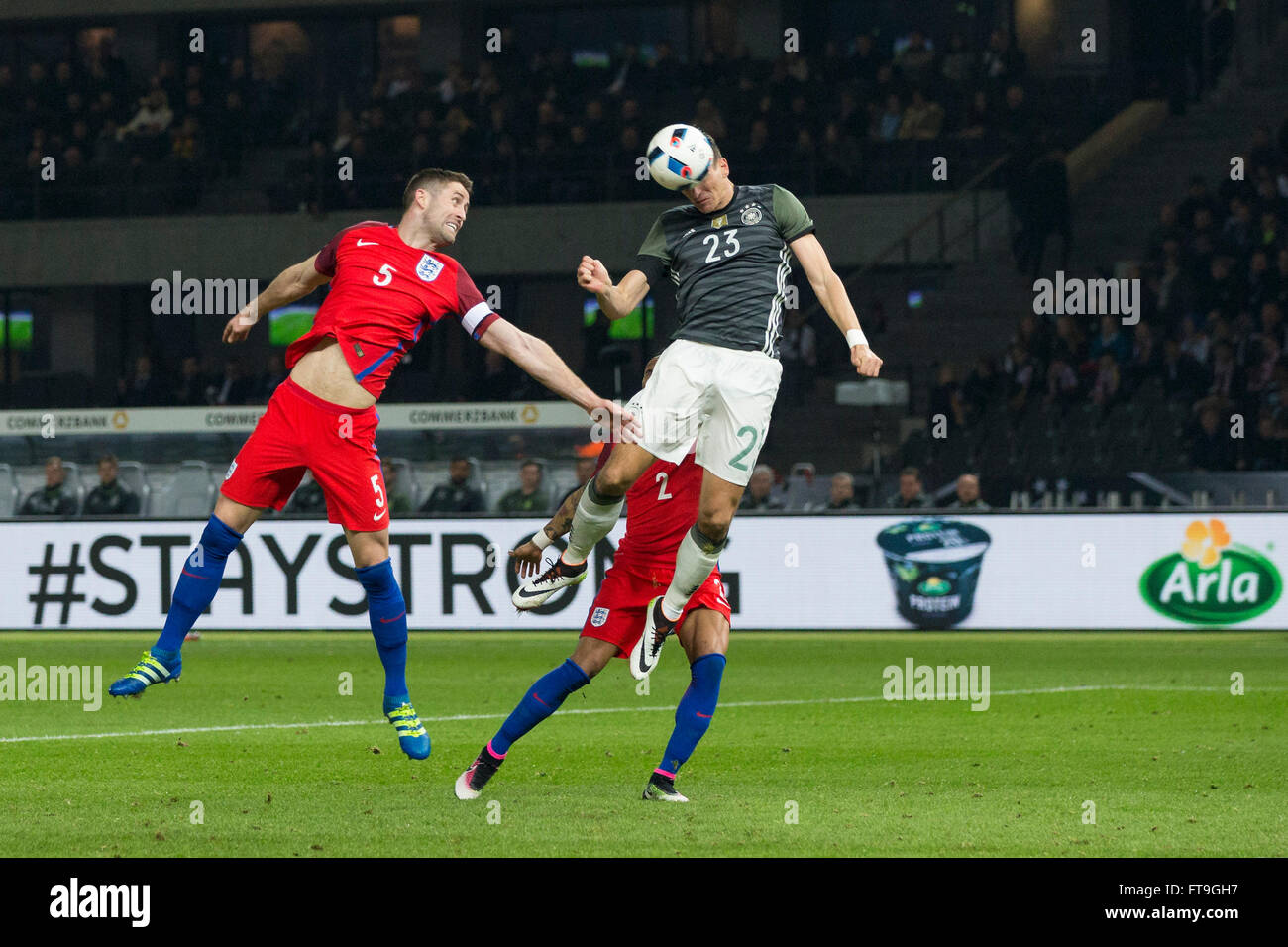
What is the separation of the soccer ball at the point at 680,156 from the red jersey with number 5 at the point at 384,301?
102cm

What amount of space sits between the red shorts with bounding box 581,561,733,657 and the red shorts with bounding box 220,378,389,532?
107 centimetres

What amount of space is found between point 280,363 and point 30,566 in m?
9.69

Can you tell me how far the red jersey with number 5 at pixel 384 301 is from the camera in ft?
26.8

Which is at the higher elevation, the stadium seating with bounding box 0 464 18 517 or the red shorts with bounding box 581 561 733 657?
the red shorts with bounding box 581 561 733 657

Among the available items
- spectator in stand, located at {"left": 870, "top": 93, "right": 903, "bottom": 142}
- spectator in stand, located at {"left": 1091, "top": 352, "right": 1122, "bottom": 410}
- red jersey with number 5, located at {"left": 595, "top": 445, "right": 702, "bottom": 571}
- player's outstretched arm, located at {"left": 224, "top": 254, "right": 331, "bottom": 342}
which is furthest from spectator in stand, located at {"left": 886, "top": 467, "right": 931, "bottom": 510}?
player's outstretched arm, located at {"left": 224, "top": 254, "right": 331, "bottom": 342}

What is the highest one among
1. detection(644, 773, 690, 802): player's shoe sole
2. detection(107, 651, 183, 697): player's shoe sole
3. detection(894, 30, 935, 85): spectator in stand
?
detection(894, 30, 935, 85): spectator in stand

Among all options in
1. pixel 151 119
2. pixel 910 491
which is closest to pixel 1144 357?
pixel 910 491

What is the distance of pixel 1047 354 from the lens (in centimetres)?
2244

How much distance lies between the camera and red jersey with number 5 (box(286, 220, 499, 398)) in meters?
8.16

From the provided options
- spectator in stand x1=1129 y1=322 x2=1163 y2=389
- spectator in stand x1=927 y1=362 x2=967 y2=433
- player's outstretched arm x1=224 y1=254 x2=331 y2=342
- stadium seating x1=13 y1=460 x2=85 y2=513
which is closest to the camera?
player's outstretched arm x1=224 y1=254 x2=331 y2=342

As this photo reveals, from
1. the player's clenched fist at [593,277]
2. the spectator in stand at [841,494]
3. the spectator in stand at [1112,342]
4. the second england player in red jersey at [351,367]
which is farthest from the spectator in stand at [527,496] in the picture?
the player's clenched fist at [593,277]

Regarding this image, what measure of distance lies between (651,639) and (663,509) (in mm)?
669

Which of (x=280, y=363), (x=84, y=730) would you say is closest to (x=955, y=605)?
(x=84, y=730)

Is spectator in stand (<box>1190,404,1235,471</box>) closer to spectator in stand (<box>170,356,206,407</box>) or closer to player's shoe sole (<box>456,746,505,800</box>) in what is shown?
spectator in stand (<box>170,356,206,407</box>)
